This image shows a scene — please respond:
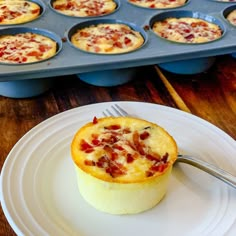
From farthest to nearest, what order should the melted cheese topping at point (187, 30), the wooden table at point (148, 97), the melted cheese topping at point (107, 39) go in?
the melted cheese topping at point (187, 30) → the melted cheese topping at point (107, 39) → the wooden table at point (148, 97)

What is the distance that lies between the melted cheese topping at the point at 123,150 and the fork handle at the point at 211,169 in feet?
0.25

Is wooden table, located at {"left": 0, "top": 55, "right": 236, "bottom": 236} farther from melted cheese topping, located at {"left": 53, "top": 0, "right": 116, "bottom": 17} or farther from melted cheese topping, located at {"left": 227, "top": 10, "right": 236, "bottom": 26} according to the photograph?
melted cheese topping, located at {"left": 53, "top": 0, "right": 116, "bottom": 17}

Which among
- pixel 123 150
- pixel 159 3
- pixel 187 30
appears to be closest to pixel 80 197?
pixel 123 150

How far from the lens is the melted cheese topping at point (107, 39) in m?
1.76

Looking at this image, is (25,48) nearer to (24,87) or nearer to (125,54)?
(24,87)

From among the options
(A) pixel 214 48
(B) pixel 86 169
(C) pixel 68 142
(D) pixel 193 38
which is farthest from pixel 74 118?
(D) pixel 193 38

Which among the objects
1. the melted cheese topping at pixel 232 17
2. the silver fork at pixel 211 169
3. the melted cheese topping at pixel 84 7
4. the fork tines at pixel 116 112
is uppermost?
the silver fork at pixel 211 169

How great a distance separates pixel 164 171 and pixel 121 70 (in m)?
0.72

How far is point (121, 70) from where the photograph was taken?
5.42 ft

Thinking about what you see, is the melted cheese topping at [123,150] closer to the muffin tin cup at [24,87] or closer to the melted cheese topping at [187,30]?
the muffin tin cup at [24,87]

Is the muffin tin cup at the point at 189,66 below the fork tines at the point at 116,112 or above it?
below

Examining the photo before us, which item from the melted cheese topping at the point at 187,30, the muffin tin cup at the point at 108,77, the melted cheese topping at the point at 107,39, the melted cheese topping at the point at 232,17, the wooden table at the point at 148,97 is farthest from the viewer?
the melted cheese topping at the point at 232,17

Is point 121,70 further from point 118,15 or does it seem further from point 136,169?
point 136,169

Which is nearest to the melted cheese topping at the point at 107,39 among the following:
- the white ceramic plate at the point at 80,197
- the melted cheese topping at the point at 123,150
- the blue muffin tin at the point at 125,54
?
the blue muffin tin at the point at 125,54
